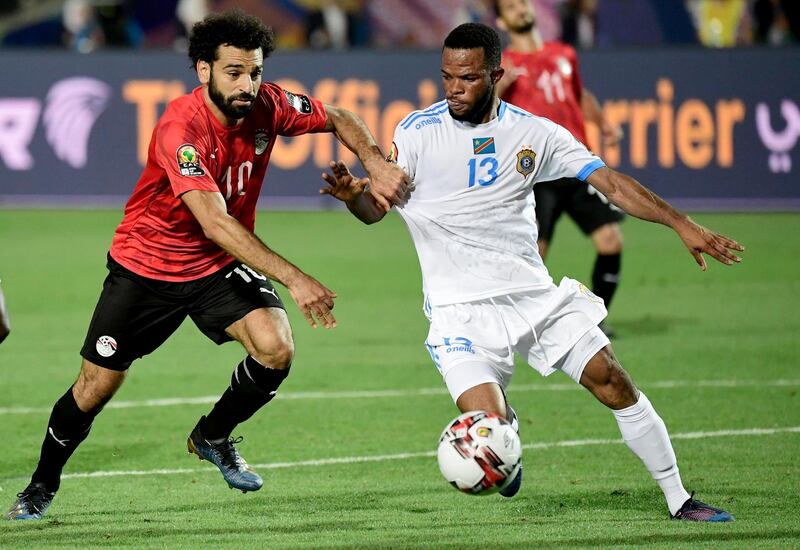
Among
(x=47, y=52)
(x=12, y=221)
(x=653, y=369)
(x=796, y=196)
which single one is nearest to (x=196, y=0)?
(x=47, y=52)

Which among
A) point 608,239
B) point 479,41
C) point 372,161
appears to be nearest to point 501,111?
point 479,41

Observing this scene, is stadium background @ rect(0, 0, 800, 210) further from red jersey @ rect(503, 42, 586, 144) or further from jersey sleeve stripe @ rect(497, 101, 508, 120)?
jersey sleeve stripe @ rect(497, 101, 508, 120)

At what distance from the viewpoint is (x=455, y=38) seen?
6.56m

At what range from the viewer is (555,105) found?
11.6m

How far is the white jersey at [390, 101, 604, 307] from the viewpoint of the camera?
259 inches

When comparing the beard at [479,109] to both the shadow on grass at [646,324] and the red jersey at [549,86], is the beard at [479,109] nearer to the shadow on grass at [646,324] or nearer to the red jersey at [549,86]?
the red jersey at [549,86]

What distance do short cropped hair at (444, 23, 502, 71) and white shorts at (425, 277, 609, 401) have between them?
1.05 m

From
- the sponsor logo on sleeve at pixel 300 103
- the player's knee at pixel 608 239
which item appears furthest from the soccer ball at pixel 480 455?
the player's knee at pixel 608 239

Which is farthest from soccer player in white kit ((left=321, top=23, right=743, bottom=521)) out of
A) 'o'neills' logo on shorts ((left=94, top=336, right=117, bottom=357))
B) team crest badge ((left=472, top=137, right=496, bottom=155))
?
'o'neills' logo on shorts ((left=94, top=336, right=117, bottom=357))

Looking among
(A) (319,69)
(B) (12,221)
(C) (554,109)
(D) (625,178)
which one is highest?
(D) (625,178)

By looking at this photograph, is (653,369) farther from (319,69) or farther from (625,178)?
(319,69)

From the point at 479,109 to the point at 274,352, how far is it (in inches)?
59.4

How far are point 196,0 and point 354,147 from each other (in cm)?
1554

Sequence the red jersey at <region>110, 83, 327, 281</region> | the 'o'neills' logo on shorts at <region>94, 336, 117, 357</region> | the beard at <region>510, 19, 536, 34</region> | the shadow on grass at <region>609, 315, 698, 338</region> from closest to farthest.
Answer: the red jersey at <region>110, 83, 327, 281</region>, the 'o'neills' logo on shorts at <region>94, 336, 117, 357</region>, the beard at <region>510, 19, 536, 34</region>, the shadow on grass at <region>609, 315, 698, 338</region>
